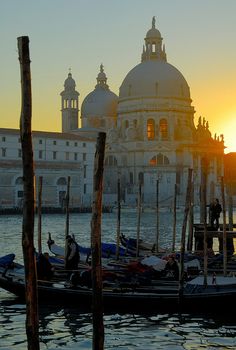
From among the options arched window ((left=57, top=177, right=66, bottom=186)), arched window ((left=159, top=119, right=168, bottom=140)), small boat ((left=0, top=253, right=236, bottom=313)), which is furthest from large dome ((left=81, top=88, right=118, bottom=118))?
small boat ((left=0, top=253, right=236, bottom=313))

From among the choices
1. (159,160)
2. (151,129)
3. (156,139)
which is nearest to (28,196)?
(159,160)

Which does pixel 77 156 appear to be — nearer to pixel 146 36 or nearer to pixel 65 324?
pixel 146 36

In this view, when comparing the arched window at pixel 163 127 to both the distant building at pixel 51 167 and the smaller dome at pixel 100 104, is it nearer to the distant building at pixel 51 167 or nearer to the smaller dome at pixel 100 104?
Result: the smaller dome at pixel 100 104

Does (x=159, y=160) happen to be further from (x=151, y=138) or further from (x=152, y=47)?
(x=152, y=47)

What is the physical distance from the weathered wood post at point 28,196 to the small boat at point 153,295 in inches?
257

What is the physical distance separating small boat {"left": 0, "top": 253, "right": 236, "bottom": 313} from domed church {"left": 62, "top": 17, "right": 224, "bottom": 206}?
65.3 m

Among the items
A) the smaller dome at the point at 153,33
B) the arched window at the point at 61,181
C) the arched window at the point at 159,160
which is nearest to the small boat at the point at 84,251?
the arched window at the point at 61,181

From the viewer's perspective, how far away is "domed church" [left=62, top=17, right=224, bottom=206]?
83.2 meters

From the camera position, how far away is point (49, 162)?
71.1m

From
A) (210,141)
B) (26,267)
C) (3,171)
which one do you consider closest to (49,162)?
(3,171)

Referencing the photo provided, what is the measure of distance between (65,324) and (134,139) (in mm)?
72862

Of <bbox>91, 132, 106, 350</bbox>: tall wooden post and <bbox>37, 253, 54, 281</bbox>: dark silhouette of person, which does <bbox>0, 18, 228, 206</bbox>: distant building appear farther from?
<bbox>91, 132, 106, 350</bbox>: tall wooden post

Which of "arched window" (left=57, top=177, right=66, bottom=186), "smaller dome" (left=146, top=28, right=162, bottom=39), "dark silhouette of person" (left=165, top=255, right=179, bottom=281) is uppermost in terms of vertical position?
"smaller dome" (left=146, top=28, right=162, bottom=39)

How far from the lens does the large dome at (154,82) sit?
86.1 m
